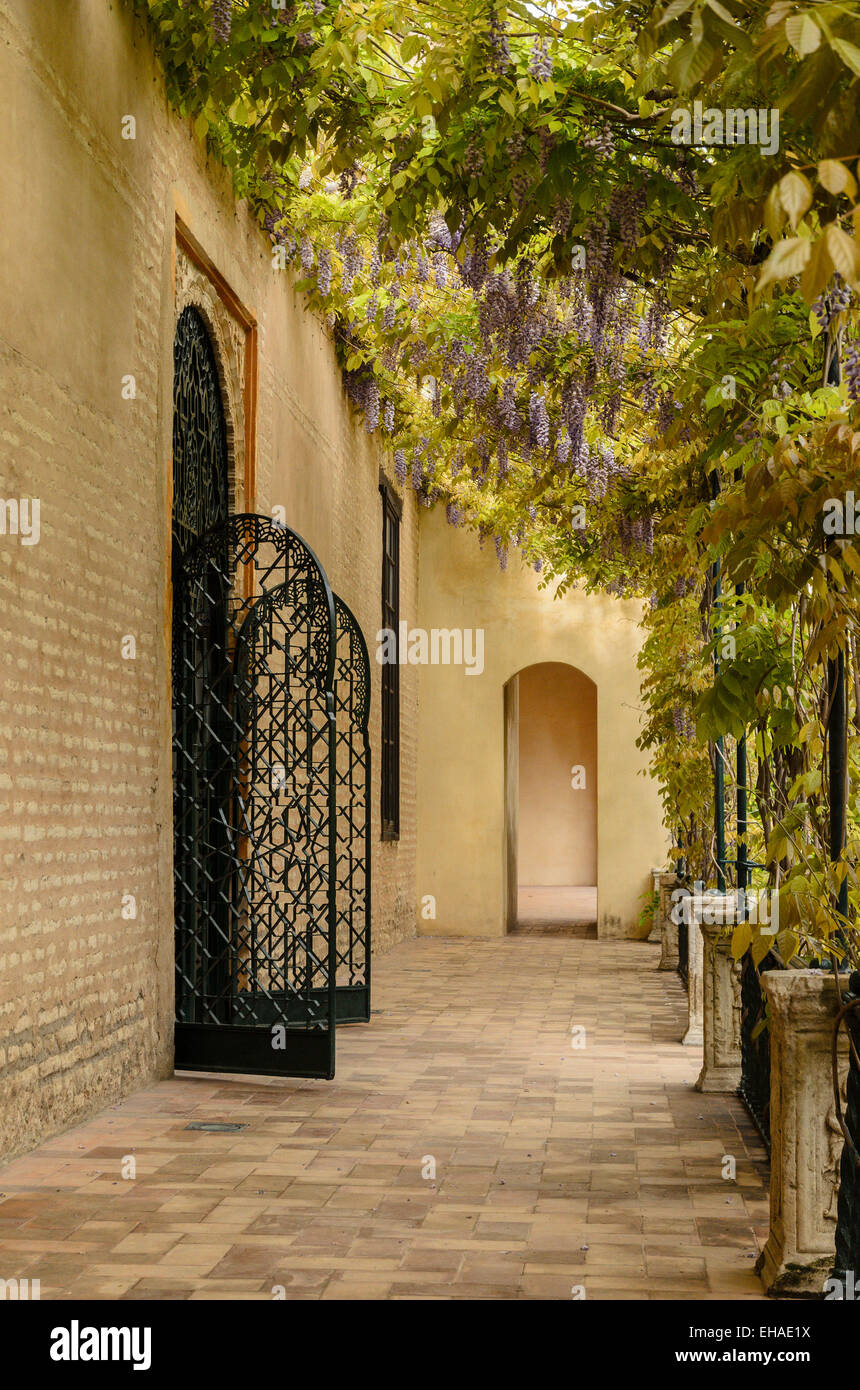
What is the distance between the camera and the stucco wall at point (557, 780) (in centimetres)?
2078

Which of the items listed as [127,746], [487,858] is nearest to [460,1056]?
[127,746]

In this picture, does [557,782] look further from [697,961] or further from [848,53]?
[848,53]

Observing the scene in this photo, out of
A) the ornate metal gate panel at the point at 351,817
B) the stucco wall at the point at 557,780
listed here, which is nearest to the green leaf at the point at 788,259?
the ornate metal gate panel at the point at 351,817

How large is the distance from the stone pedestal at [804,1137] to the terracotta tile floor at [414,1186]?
124 millimetres

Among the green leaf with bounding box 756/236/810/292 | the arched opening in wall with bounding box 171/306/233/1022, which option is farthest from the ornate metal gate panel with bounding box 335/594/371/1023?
the green leaf with bounding box 756/236/810/292

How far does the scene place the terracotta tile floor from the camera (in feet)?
10.1

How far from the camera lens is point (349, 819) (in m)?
7.65

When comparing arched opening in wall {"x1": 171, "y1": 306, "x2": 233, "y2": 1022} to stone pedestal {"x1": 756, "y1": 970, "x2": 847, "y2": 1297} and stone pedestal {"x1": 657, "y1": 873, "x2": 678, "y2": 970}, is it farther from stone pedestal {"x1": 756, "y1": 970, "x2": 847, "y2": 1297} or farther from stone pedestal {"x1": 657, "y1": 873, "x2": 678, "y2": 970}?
stone pedestal {"x1": 657, "y1": 873, "x2": 678, "y2": 970}

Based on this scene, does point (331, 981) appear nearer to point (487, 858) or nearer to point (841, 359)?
point (841, 359)

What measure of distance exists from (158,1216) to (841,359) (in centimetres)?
265

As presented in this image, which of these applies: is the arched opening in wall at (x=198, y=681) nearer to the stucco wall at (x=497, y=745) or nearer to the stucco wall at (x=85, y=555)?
the stucco wall at (x=85, y=555)

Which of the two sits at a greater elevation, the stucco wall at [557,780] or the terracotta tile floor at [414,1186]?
the stucco wall at [557,780]

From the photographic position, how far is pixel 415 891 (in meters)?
13.4

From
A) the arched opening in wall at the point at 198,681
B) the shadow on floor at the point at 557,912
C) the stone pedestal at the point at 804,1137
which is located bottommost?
the shadow on floor at the point at 557,912
